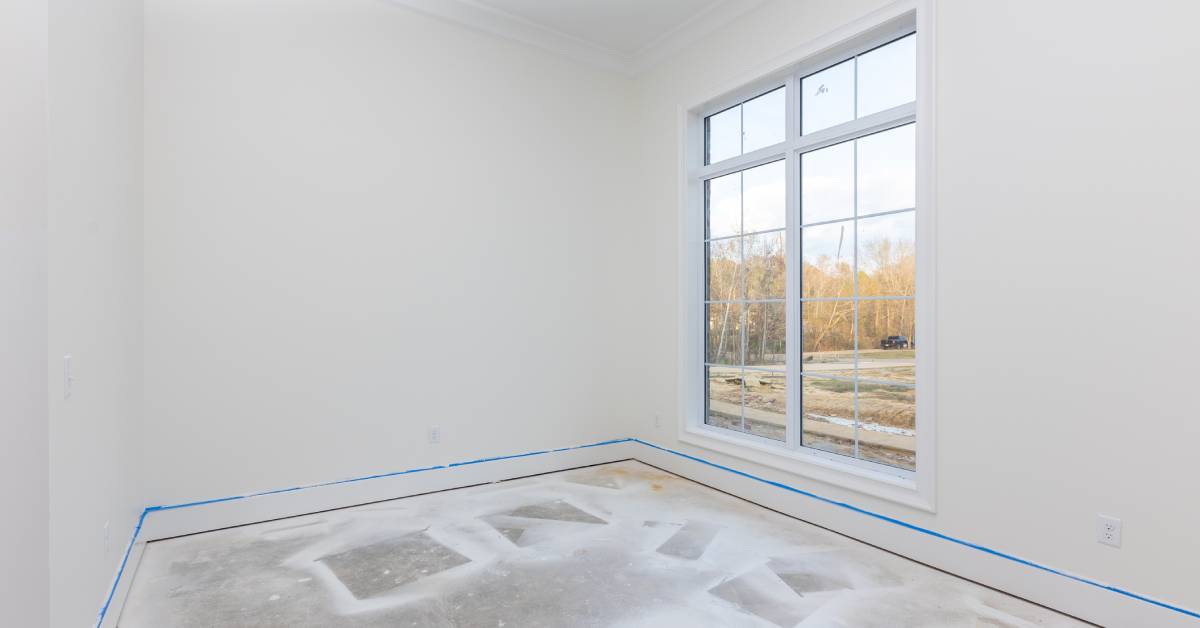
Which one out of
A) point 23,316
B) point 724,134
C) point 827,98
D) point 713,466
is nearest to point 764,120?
point 724,134

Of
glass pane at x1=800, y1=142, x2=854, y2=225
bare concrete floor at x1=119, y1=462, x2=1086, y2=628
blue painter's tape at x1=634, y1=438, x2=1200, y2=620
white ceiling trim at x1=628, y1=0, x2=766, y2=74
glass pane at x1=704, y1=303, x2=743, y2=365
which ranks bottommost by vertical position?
bare concrete floor at x1=119, y1=462, x2=1086, y2=628

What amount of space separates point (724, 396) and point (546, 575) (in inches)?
79.2

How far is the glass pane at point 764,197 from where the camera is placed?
3.80m

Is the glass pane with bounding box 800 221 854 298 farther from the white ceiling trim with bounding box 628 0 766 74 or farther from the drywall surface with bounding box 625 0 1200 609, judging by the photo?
the white ceiling trim with bounding box 628 0 766 74

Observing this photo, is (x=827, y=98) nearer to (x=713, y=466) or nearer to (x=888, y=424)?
(x=888, y=424)

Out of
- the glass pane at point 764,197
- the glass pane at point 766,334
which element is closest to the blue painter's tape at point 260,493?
the glass pane at point 766,334

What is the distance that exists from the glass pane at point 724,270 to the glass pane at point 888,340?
1.01 metres

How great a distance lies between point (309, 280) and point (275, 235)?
308 mm

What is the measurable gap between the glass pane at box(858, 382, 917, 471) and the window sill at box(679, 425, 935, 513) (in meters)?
0.10

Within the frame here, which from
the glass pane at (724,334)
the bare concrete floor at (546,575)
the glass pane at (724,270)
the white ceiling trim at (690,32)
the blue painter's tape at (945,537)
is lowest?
the bare concrete floor at (546,575)

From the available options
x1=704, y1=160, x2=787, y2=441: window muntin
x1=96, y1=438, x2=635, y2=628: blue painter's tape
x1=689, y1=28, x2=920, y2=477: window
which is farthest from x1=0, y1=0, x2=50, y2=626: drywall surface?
x1=704, y1=160, x2=787, y2=441: window muntin

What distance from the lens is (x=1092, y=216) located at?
2.32 m

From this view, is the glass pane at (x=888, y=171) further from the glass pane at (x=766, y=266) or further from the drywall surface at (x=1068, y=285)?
the glass pane at (x=766, y=266)

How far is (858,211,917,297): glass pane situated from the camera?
9.98 feet
